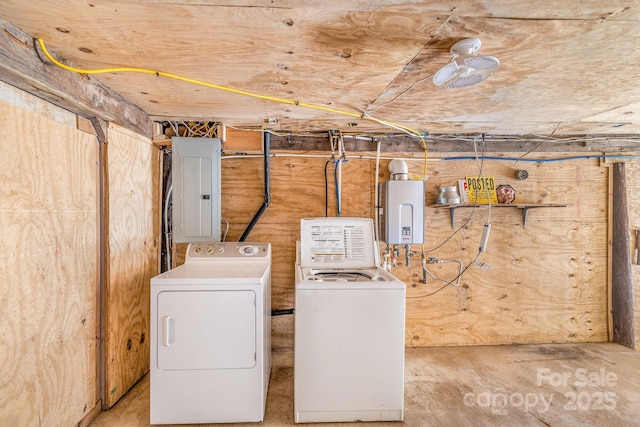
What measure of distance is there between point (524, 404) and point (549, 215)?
1.65 metres

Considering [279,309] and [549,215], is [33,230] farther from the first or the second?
[549,215]

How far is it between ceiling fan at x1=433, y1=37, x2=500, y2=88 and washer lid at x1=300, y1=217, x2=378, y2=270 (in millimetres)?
1211

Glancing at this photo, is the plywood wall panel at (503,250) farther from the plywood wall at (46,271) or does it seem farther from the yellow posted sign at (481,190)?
the plywood wall at (46,271)

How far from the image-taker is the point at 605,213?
9.11ft

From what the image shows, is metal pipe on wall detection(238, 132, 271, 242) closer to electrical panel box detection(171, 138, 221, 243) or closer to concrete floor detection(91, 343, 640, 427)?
electrical panel box detection(171, 138, 221, 243)

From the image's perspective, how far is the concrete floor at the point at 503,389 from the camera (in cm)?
179

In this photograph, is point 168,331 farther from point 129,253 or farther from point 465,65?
point 465,65

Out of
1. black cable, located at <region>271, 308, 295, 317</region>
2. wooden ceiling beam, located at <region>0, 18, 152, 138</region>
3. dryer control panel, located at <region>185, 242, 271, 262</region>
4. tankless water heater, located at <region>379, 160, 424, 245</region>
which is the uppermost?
wooden ceiling beam, located at <region>0, 18, 152, 138</region>

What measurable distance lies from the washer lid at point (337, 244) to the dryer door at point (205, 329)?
66 cm

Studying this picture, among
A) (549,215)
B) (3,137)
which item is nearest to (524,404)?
(549,215)

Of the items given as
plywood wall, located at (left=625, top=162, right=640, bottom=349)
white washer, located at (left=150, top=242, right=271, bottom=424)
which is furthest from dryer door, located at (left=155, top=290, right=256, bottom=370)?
plywood wall, located at (left=625, top=162, right=640, bottom=349)

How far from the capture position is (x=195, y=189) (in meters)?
2.32

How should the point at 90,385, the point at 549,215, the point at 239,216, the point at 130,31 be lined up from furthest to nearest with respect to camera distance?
the point at 549,215, the point at 239,216, the point at 90,385, the point at 130,31

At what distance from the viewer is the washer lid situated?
2225 millimetres
